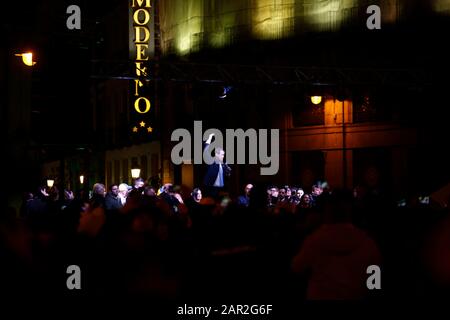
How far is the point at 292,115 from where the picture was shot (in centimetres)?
3139

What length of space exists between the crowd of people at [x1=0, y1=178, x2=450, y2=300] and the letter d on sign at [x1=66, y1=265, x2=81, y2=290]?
0.20 ft

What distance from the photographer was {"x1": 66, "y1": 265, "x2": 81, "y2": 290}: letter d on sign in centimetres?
822

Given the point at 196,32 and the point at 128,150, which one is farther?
the point at 128,150

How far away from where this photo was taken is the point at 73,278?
27.5 feet

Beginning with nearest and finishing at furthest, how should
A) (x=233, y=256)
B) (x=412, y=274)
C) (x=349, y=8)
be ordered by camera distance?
(x=233, y=256) < (x=412, y=274) < (x=349, y=8)

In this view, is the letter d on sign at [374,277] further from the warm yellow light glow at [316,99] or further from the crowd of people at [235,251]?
the warm yellow light glow at [316,99]

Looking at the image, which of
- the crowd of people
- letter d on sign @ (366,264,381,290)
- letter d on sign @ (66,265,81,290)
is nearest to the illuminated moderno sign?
the crowd of people

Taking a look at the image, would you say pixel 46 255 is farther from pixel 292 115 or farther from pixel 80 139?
pixel 292 115

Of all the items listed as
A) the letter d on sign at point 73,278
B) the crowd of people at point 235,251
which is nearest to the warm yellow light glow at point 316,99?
the crowd of people at point 235,251

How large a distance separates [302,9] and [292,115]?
344 cm

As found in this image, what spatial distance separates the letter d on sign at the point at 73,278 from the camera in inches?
324

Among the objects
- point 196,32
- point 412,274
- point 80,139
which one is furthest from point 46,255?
point 196,32
